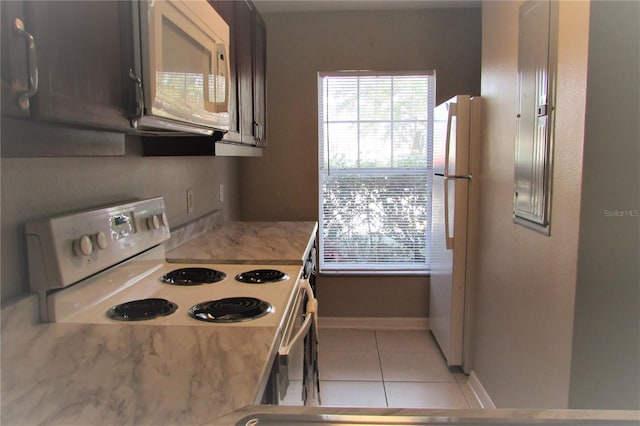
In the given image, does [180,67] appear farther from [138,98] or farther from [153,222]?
[153,222]

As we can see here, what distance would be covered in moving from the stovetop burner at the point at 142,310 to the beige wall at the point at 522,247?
1310 mm

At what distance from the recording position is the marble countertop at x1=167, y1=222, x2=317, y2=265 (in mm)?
1930

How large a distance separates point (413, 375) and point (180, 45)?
7.93ft

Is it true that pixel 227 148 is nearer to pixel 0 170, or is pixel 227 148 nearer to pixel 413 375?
pixel 0 170

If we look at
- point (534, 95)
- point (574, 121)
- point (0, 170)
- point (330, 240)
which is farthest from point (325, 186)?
point (0, 170)

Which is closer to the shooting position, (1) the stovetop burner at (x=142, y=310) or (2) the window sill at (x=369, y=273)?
(1) the stovetop burner at (x=142, y=310)

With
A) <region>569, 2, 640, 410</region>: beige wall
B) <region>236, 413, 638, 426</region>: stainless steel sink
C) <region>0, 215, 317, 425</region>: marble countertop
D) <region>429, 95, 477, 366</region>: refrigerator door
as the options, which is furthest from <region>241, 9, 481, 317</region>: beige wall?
<region>236, 413, 638, 426</region>: stainless steel sink

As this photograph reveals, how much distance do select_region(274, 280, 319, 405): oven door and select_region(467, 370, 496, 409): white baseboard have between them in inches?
40.0

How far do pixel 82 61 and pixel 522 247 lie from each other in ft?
5.83

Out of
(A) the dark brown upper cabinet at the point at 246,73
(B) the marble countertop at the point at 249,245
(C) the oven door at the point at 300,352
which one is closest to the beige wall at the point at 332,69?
(A) the dark brown upper cabinet at the point at 246,73

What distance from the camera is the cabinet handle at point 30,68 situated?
0.72m

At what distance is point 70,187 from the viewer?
132 centimetres

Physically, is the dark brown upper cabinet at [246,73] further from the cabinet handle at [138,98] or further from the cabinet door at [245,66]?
the cabinet handle at [138,98]

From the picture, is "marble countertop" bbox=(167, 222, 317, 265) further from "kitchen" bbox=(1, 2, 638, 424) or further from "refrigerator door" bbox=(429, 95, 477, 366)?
"refrigerator door" bbox=(429, 95, 477, 366)
